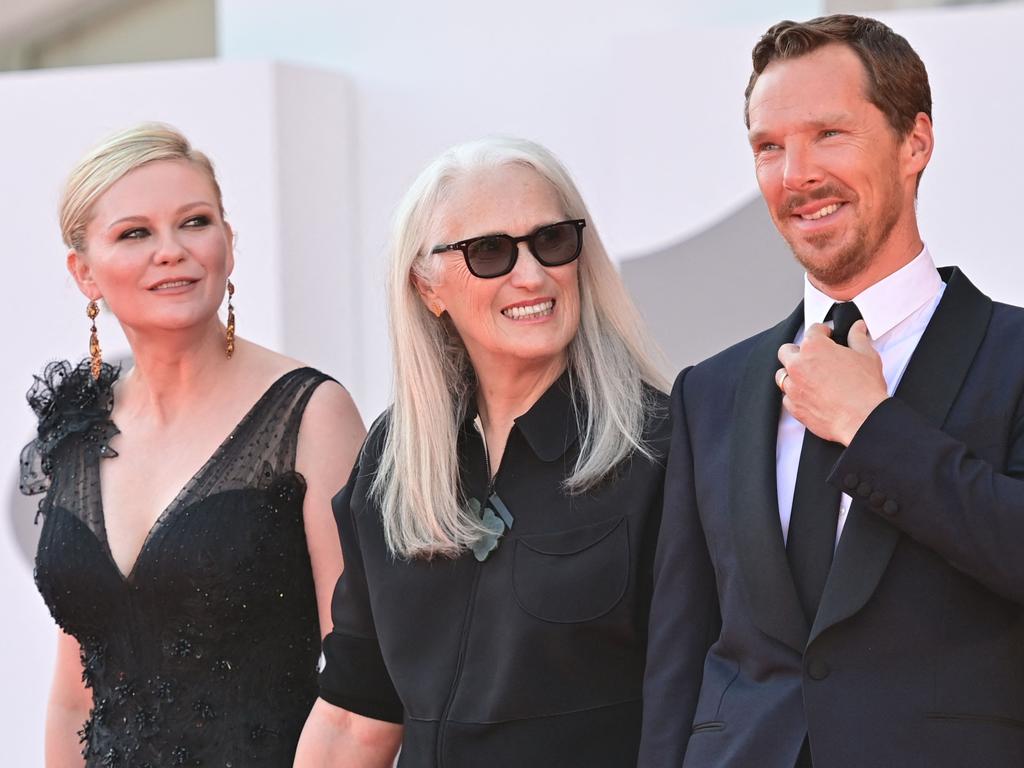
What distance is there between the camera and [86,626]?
3193 millimetres

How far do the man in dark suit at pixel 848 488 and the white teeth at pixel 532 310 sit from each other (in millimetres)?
368

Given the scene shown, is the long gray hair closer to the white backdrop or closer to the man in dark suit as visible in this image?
the man in dark suit

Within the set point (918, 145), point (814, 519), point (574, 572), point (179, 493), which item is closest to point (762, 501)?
point (814, 519)

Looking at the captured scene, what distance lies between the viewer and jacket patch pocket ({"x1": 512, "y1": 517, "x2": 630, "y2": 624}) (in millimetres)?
2480

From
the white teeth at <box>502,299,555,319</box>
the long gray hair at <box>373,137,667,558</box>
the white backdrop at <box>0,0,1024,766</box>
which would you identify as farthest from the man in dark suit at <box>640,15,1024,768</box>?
the white backdrop at <box>0,0,1024,766</box>

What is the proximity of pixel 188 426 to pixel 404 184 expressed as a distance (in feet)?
7.78

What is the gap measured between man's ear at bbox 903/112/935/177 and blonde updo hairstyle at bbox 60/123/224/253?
168cm

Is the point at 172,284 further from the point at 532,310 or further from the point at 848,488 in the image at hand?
the point at 848,488

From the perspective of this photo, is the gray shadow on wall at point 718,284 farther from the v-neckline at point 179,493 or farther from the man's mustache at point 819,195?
the man's mustache at point 819,195

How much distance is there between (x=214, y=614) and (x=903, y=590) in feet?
5.13

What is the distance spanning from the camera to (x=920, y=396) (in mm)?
2074

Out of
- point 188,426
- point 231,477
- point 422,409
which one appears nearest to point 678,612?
point 422,409

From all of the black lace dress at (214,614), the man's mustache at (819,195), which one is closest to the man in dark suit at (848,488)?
the man's mustache at (819,195)

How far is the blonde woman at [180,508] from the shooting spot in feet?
10.1
